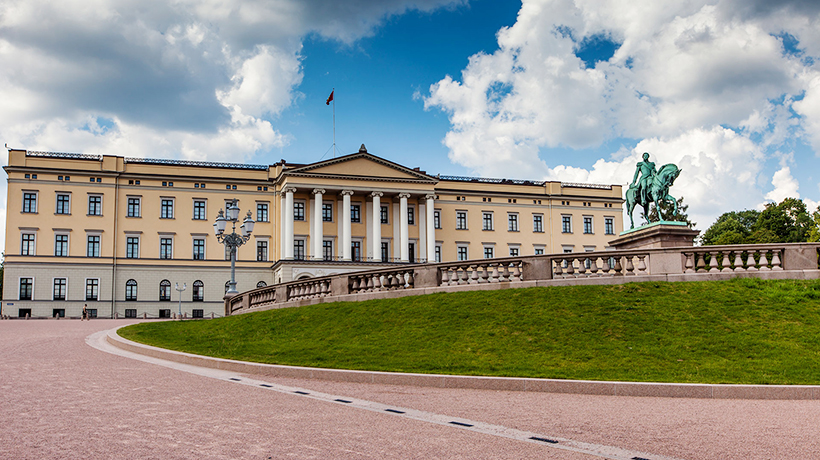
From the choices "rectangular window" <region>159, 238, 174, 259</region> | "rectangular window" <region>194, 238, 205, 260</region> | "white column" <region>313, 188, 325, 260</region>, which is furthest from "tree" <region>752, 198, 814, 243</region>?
"rectangular window" <region>159, 238, 174, 259</region>

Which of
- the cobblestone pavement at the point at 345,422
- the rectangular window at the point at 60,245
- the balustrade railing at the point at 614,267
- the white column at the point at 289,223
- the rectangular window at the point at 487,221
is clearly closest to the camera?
the cobblestone pavement at the point at 345,422

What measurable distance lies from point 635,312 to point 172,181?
63.5 metres

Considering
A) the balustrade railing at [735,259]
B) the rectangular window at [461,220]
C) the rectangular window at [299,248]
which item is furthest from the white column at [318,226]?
the balustrade railing at [735,259]

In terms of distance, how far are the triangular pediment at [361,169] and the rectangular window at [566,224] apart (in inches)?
763

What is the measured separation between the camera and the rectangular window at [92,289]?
6825 centimetres

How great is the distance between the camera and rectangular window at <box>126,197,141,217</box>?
71625mm

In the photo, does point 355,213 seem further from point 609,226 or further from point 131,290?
point 609,226

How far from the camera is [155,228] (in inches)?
2837

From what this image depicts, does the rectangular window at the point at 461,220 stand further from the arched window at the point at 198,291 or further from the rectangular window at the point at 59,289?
the rectangular window at the point at 59,289

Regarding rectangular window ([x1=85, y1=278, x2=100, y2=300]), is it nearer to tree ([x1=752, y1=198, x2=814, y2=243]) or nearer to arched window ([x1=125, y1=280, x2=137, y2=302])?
arched window ([x1=125, y1=280, x2=137, y2=302])

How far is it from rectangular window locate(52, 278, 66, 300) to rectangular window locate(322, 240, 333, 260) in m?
26.6

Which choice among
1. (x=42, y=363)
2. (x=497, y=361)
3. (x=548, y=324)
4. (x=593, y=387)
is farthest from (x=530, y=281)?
(x=42, y=363)

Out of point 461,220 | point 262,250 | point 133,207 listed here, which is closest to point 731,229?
point 461,220

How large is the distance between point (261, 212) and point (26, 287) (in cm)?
2446
